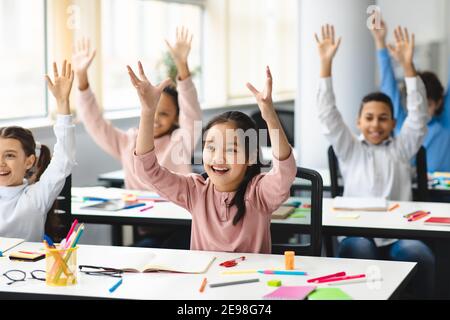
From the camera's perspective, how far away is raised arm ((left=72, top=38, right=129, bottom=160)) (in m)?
4.43

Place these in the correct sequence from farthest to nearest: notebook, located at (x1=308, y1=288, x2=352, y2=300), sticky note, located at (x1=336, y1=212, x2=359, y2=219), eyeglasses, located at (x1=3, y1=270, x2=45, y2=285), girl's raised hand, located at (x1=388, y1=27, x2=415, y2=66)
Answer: girl's raised hand, located at (x1=388, y1=27, x2=415, y2=66), sticky note, located at (x1=336, y1=212, x2=359, y2=219), eyeglasses, located at (x1=3, y1=270, x2=45, y2=285), notebook, located at (x1=308, y1=288, x2=352, y2=300)

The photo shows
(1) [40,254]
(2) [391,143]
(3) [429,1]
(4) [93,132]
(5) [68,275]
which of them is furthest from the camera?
(3) [429,1]

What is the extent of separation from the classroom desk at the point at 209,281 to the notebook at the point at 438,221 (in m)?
0.82

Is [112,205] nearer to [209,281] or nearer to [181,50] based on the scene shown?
[181,50]

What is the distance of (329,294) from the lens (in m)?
2.23

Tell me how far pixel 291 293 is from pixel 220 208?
0.75m

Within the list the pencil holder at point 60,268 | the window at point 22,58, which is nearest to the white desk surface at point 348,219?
the pencil holder at point 60,268

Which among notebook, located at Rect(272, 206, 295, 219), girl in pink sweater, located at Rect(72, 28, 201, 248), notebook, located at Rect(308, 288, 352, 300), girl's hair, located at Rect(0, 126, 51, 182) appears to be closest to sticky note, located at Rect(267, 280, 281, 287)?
notebook, located at Rect(308, 288, 352, 300)

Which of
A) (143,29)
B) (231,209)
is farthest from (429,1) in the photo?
(231,209)

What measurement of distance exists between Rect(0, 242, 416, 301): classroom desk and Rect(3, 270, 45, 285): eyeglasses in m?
0.03

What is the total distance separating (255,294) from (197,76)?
242 inches

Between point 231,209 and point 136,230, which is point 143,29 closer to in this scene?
point 136,230

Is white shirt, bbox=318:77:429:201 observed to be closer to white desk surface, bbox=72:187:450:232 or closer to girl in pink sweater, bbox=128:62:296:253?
white desk surface, bbox=72:187:450:232
